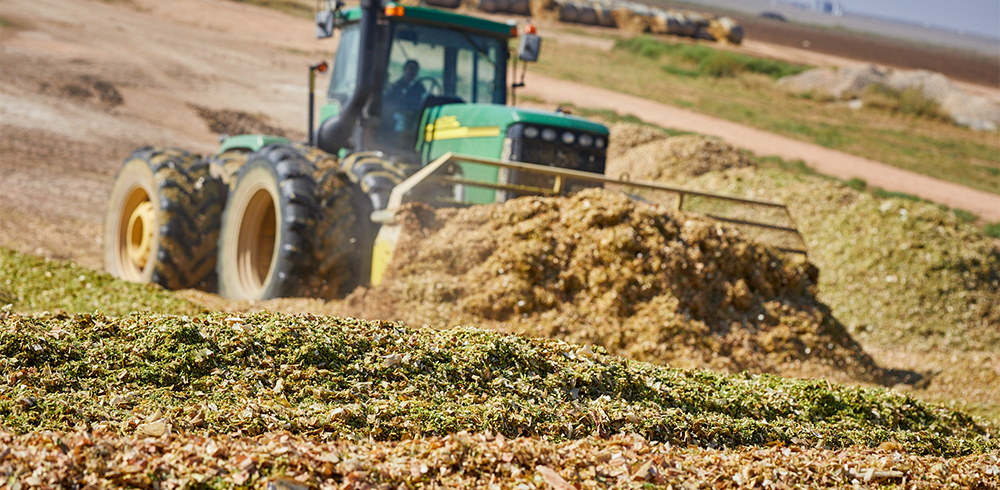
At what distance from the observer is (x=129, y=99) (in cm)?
1850

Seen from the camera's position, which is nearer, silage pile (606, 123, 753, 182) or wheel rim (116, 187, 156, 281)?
wheel rim (116, 187, 156, 281)

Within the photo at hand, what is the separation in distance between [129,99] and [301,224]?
14622 millimetres

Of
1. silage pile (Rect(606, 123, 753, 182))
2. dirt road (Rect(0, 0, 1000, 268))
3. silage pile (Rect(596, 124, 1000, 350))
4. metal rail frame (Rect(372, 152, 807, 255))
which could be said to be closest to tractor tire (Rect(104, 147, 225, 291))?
dirt road (Rect(0, 0, 1000, 268))

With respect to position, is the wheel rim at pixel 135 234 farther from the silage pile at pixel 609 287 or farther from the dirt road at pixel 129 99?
the silage pile at pixel 609 287

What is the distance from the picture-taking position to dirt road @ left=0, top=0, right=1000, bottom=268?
1143 cm

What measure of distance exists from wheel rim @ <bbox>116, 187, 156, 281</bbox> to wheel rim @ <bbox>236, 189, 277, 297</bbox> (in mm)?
1290

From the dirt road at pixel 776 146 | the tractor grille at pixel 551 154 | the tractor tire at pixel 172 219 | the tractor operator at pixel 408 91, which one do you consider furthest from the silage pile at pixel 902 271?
the dirt road at pixel 776 146

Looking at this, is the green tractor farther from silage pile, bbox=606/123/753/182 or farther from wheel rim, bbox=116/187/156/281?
silage pile, bbox=606/123/753/182

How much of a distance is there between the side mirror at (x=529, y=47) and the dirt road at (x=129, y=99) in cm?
502

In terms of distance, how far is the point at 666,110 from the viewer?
80.0 feet

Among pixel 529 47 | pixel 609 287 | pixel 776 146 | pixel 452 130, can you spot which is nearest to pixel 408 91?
pixel 452 130

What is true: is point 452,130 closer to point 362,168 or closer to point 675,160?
point 362,168

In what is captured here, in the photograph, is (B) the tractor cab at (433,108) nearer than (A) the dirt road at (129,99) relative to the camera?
Yes

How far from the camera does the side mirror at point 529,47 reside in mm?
7246
